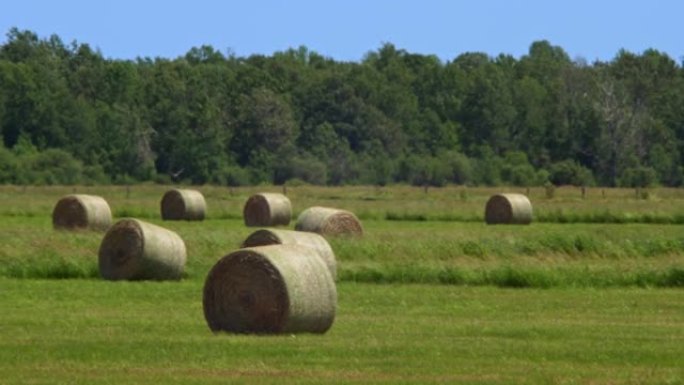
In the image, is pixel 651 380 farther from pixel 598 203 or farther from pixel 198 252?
pixel 598 203

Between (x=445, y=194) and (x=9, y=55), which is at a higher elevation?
(x=9, y=55)

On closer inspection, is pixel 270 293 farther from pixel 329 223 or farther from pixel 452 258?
pixel 329 223

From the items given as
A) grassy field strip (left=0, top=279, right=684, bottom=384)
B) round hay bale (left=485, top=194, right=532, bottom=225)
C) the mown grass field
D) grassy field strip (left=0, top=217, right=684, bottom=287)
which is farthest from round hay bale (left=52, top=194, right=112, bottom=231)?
grassy field strip (left=0, top=279, right=684, bottom=384)

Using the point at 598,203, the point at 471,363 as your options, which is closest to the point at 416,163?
the point at 598,203

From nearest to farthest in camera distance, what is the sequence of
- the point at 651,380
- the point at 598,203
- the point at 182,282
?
the point at 651,380
the point at 182,282
the point at 598,203

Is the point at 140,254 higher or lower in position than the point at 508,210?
higher

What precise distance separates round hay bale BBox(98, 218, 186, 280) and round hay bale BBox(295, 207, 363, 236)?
1258 centimetres

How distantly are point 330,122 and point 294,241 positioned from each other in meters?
111

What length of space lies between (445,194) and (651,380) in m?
73.5

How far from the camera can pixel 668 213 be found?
65.1m

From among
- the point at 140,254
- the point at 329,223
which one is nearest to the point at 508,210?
the point at 329,223

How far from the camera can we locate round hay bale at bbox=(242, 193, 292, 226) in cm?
6001

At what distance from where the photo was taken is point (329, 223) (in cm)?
4616

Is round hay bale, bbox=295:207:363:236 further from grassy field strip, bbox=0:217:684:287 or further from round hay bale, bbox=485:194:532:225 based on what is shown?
round hay bale, bbox=485:194:532:225
